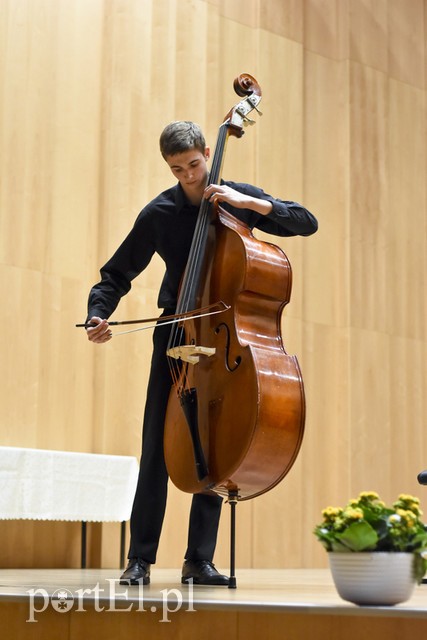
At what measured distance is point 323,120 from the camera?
→ 6297mm

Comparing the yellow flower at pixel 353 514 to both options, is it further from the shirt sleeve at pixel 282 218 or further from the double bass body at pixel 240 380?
the shirt sleeve at pixel 282 218

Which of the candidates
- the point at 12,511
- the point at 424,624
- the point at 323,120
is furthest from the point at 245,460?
the point at 323,120

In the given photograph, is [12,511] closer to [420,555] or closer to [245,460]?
[245,460]

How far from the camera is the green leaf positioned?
2150 millimetres

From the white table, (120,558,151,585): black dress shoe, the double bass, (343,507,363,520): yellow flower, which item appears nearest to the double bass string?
the double bass

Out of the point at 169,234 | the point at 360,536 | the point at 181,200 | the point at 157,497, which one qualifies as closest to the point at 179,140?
the point at 181,200

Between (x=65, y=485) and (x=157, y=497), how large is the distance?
5.55ft

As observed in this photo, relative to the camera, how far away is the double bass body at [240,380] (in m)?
2.73

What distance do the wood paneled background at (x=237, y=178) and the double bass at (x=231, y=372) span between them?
2.07 m

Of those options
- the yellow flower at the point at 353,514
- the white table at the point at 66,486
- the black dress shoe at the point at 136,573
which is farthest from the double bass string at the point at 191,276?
the white table at the point at 66,486

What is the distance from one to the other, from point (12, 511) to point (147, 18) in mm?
2774

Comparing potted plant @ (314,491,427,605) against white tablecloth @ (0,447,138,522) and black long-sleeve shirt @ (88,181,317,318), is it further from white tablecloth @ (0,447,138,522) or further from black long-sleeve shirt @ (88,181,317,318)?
white tablecloth @ (0,447,138,522)

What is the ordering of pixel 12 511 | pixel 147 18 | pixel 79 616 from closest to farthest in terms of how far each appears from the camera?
pixel 79 616 → pixel 12 511 → pixel 147 18

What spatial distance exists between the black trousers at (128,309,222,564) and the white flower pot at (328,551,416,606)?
3.20ft
